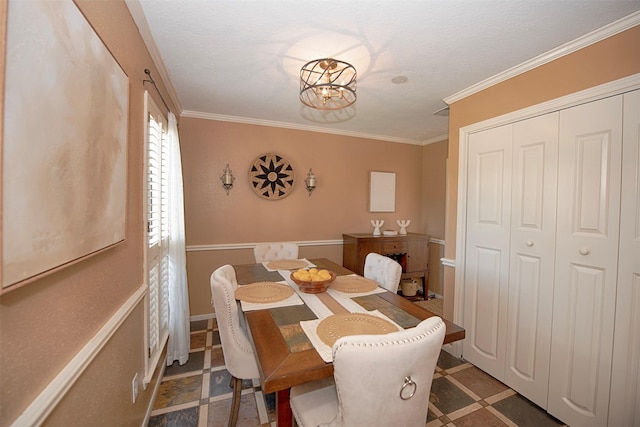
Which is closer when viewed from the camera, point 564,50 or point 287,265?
point 564,50

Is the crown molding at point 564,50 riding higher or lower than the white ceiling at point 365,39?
lower

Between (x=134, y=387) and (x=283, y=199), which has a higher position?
(x=283, y=199)

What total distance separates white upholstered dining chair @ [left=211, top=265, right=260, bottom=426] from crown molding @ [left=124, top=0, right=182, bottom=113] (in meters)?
1.49

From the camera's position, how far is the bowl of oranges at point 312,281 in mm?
1699

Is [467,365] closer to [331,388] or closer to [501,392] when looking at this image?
[501,392]

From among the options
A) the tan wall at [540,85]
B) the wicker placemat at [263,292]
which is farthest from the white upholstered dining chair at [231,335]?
the tan wall at [540,85]

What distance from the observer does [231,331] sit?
1531 mm

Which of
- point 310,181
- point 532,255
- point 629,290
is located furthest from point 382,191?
point 629,290

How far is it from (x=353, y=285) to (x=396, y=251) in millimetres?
1973

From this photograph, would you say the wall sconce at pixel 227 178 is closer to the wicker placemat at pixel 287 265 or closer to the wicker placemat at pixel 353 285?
the wicker placemat at pixel 287 265

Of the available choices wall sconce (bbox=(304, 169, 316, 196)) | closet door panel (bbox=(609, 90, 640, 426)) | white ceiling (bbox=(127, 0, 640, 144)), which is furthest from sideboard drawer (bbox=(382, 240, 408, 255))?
closet door panel (bbox=(609, 90, 640, 426))

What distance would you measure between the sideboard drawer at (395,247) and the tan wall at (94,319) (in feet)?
9.24

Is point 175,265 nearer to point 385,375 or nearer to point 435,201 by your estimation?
point 385,375

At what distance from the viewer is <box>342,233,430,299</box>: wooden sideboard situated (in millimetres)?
3490
